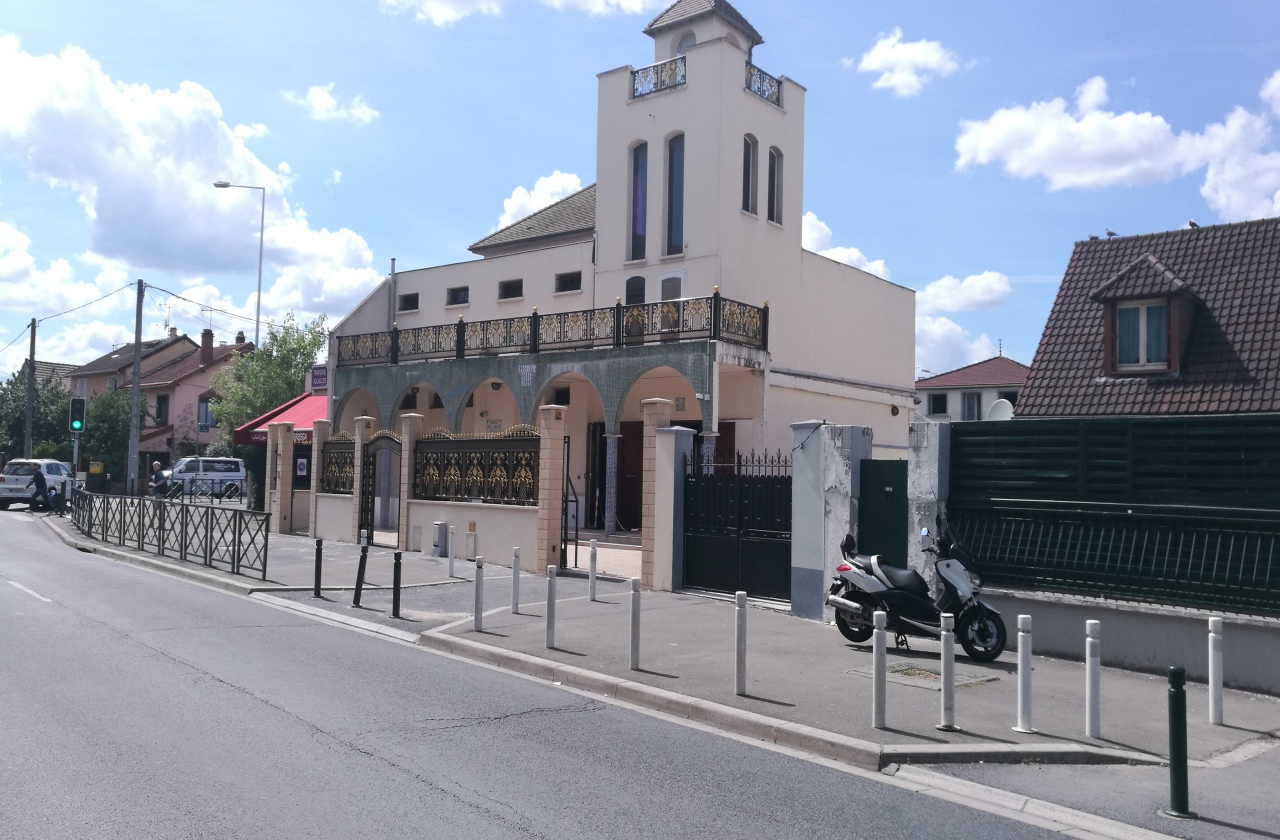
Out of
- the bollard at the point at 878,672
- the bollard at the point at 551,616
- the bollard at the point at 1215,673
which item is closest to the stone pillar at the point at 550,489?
the bollard at the point at 551,616

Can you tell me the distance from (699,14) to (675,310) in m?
8.59

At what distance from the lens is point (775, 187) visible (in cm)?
2627

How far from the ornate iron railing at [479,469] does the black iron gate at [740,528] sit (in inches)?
172

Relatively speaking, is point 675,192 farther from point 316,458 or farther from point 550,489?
point 316,458

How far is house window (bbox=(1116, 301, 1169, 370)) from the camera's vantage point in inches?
855

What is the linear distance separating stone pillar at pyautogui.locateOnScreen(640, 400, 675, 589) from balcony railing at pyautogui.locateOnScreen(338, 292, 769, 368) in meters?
6.15

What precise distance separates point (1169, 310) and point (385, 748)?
2005 centimetres

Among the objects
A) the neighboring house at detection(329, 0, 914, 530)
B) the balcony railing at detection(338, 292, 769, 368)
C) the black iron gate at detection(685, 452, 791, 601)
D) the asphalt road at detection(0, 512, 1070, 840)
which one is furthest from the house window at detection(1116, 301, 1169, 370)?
the asphalt road at detection(0, 512, 1070, 840)

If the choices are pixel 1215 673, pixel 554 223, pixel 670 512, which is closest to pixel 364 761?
pixel 1215 673

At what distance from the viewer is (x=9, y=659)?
31.7ft

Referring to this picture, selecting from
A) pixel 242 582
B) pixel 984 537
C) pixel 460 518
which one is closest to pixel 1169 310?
pixel 984 537

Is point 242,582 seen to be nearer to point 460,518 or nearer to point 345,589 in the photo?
point 345,589

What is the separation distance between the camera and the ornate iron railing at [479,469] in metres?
18.9

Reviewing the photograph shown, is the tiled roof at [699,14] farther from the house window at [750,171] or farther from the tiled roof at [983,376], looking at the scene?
the tiled roof at [983,376]
